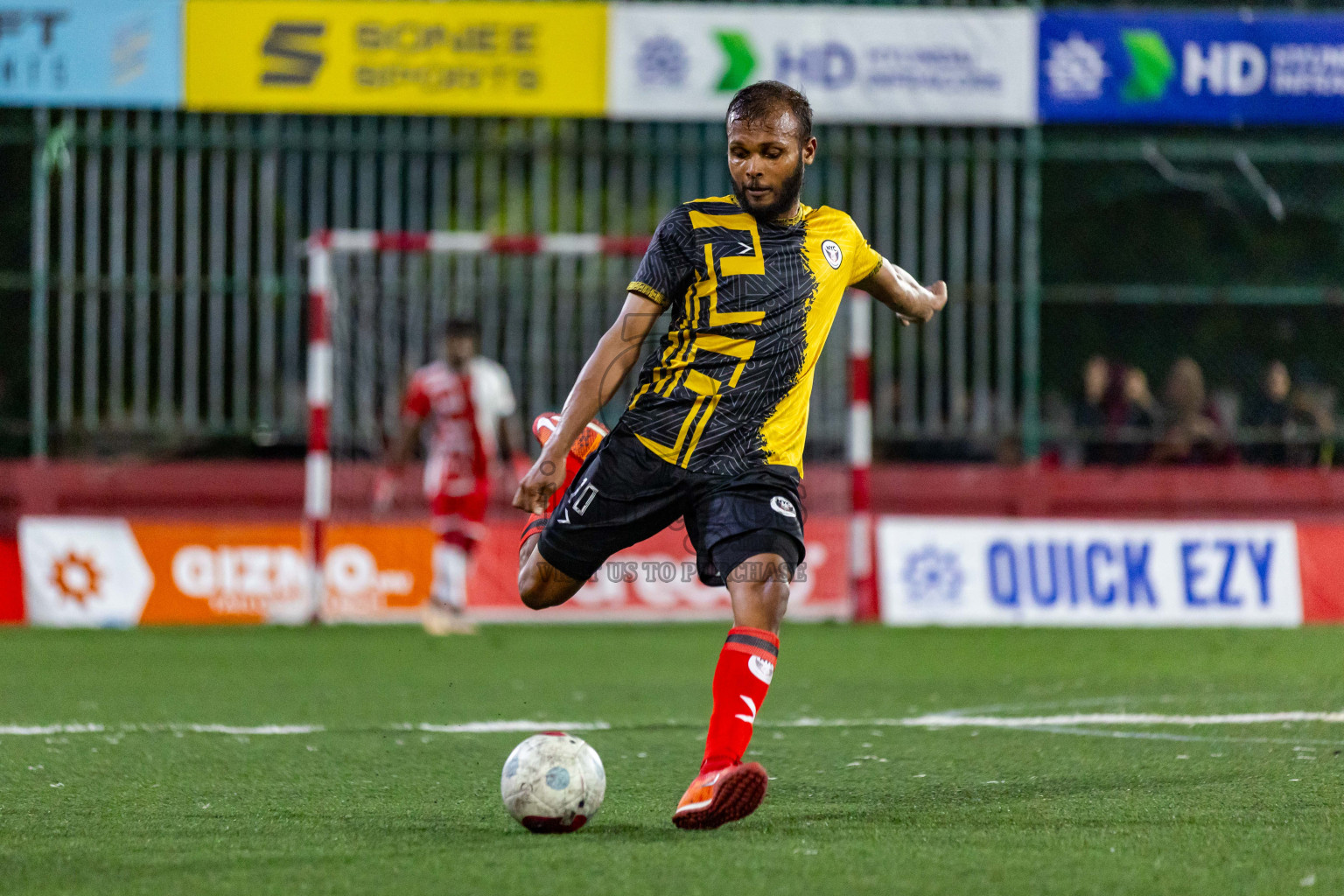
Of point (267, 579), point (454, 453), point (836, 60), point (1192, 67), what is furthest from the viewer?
point (1192, 67)

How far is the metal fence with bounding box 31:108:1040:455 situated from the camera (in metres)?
14.1

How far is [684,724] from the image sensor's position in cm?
738

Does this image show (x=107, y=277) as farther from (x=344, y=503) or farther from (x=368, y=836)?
(x=368, y=836)

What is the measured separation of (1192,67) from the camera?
1452 cm

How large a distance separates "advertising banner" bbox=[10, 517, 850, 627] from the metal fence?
3.45ft

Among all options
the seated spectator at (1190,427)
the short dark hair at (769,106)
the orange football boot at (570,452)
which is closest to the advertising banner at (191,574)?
the seated spectator at (1190,427)

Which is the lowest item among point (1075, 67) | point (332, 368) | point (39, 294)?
point (332, 368)

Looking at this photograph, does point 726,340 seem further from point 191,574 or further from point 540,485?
point 191,574

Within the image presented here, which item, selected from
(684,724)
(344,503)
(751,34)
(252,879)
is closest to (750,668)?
(252,879)

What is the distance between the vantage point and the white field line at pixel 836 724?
7143mm

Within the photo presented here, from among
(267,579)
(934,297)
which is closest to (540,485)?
(934,297)

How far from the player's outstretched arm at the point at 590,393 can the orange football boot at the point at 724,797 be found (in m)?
0.91

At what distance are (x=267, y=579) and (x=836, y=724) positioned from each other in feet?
22.3

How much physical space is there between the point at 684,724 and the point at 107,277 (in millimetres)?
8943
